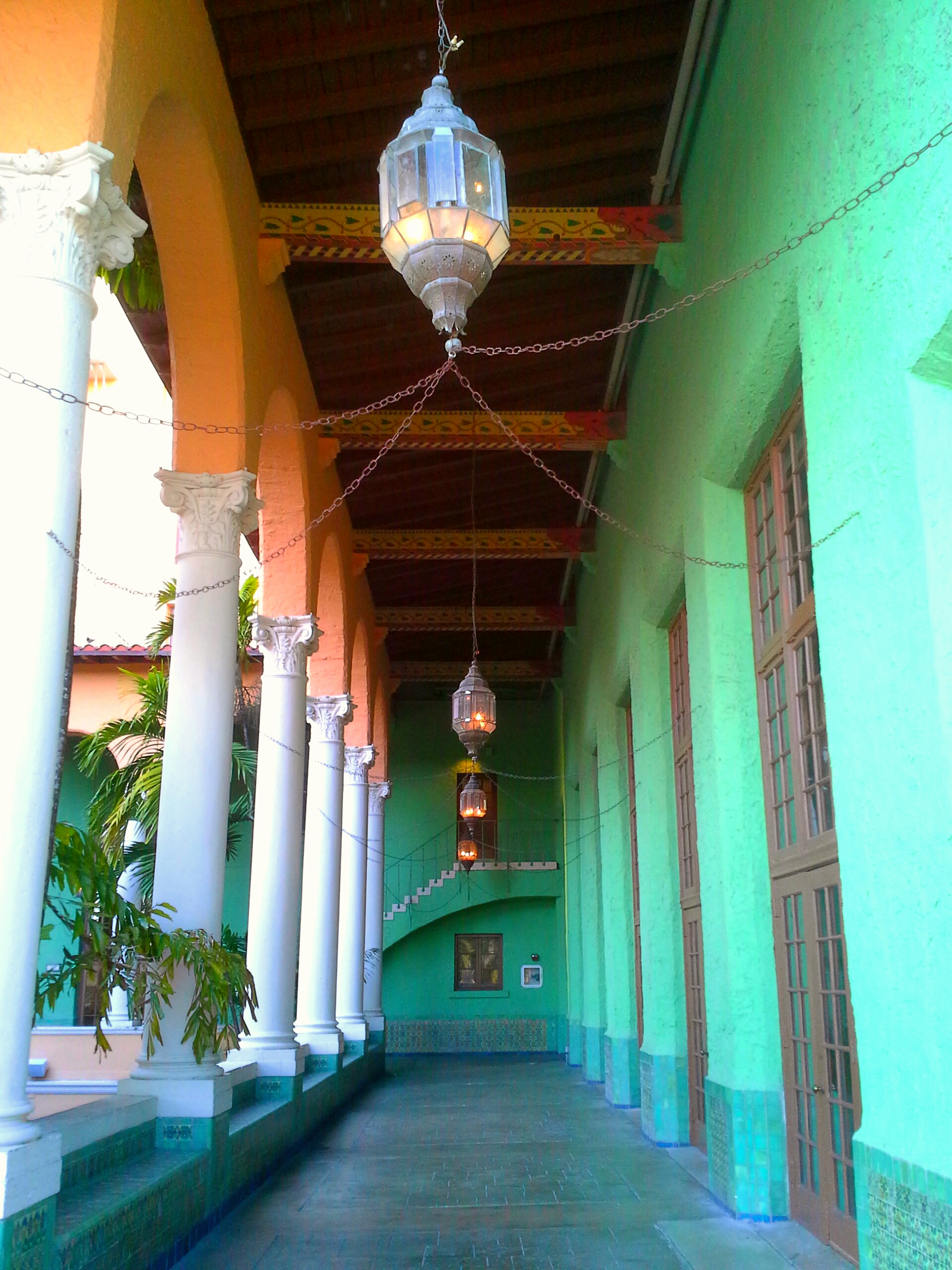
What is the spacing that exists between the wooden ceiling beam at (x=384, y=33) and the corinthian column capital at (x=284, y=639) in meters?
4.68

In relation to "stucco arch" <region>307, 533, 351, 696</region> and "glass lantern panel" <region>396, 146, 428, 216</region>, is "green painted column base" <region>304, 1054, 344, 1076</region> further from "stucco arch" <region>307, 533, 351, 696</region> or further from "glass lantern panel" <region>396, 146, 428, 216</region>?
"glass lantern panel" <region>396, 146, 428, 216</region>

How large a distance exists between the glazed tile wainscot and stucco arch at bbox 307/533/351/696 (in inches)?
240

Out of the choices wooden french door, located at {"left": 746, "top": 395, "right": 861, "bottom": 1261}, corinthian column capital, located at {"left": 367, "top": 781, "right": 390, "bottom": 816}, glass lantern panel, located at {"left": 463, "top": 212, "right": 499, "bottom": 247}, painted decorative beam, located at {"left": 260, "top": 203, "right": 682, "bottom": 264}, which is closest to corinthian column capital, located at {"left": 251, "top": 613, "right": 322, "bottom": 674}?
painted decorative beam, located at {"left": 260, "top": 203, "right": 682, "bottom": 264}

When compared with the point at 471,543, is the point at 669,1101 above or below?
below

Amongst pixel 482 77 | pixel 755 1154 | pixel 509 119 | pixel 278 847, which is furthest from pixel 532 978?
pixel 482 77

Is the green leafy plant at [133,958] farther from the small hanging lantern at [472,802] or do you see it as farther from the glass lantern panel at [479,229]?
the small hanging lantern at [472,802]

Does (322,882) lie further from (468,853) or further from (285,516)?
(468,853)

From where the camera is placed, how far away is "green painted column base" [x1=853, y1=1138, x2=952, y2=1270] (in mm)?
3809

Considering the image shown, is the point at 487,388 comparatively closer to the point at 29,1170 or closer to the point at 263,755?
the point at 263,755

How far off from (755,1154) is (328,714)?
8063 millimetres

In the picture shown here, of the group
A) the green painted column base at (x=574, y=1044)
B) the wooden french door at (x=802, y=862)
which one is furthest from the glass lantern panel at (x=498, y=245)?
the green painted column base at (x=574, y=1044)

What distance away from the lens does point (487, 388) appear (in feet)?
38.9

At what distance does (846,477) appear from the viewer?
4.79m

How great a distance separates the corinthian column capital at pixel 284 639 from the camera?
1048 centimetres
